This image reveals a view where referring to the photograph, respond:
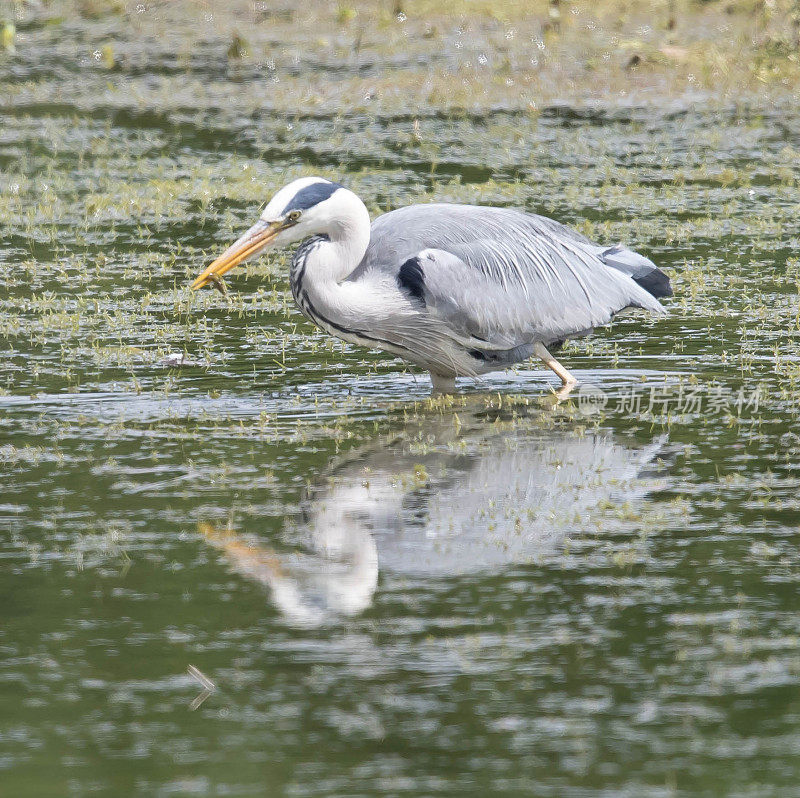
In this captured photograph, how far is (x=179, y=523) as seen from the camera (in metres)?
6.11

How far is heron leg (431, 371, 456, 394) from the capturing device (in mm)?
8180

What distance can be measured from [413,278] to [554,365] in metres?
0.90

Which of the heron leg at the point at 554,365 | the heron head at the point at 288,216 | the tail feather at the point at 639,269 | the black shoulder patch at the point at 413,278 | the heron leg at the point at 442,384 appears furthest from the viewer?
the tail feather at the point at 639,269

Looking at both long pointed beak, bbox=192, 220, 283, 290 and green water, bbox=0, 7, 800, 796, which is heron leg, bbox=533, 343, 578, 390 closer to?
green water, bbox=0, 7, 800, 796

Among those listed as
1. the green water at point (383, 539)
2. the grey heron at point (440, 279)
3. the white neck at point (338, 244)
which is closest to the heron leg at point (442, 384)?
the grey heron at point (440, 279)

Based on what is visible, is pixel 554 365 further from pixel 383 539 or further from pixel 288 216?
pixel 383 539

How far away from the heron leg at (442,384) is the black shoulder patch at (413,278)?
21.5 inches

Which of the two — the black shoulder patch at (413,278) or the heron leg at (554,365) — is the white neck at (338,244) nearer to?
the black shoulder patch at (413,278)

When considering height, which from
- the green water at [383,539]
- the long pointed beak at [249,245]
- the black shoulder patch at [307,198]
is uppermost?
the black shoulder patch at [307,198]

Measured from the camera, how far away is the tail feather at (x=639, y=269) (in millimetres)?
8602

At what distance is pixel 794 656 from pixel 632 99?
12.4 metres

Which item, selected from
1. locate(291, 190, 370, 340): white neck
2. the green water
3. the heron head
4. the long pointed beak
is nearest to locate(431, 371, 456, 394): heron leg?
the green water

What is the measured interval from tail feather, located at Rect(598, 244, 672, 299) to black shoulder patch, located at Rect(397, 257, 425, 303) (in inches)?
50.6

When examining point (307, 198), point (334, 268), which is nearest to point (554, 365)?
point (334, 268)
